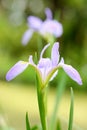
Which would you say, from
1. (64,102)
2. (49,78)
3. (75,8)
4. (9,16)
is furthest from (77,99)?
(49,78)

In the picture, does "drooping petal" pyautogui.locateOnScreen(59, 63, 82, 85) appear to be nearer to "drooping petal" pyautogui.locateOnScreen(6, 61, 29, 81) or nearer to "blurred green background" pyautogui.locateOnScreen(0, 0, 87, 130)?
"drooping petal" pyautogui.locateOnScreen(6, 61, 29, 81)

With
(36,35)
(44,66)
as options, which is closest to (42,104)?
(44,66)

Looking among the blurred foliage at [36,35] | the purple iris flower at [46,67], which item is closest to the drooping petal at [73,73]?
the purple iris flower at [46,67]

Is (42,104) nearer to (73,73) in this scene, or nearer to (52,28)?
(73,73)

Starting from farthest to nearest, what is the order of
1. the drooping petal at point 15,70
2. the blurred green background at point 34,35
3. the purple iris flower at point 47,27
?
the blurred green background at point 34,35
the purple iris flower at point 47,27
the drooping petal at point 15,70

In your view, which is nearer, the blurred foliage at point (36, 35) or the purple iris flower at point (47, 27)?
the purple iris flower at point (47, 27)

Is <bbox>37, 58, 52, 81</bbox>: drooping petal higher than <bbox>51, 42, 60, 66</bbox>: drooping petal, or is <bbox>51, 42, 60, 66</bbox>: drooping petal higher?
<bbox>51, 42, 60, 66</bbox>: drooping petal

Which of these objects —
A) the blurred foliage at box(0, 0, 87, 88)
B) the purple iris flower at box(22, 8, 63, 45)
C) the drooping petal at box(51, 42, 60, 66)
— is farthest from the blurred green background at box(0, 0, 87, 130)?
the drooping petal at box(51, 42, 60, 66)

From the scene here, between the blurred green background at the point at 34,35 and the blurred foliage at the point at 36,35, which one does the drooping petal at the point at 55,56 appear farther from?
the blurred foliage at the point at 36,35
